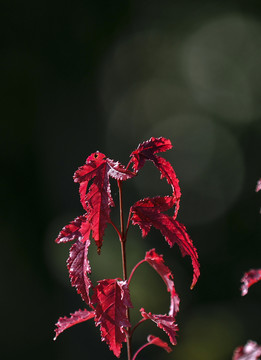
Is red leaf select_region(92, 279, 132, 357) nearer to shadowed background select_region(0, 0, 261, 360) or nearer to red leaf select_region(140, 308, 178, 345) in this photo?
red leaf select_region(140, 308, 178, 345)

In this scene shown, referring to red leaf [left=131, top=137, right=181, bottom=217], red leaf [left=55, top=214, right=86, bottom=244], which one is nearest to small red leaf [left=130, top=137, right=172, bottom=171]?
red leaf [left=131, top=137, right=181, bottom=217]

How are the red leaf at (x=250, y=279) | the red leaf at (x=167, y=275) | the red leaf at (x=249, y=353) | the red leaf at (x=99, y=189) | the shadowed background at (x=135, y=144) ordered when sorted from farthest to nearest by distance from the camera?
the shadowed background at (x=135, y=144) → the red leaf at (x=167, y=275) → the red leaf at (x=99, y=189) → the red leaf at (x=250, y=279) → the red leaf at (x=249, y=353)

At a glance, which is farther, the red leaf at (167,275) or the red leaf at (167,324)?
the red leaf at (167,275)

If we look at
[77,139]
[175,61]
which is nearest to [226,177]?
[77,139]

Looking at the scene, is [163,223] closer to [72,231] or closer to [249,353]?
[72,231]

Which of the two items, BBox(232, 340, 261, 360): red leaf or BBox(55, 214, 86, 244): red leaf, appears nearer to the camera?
BBox(232, 340, 261, 360): red leaf

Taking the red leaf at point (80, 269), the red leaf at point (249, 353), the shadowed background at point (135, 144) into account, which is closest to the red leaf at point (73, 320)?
the red leaf at point (80, 269)

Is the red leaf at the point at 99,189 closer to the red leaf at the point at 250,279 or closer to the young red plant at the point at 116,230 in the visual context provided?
the young red plant at the point at 116,230
